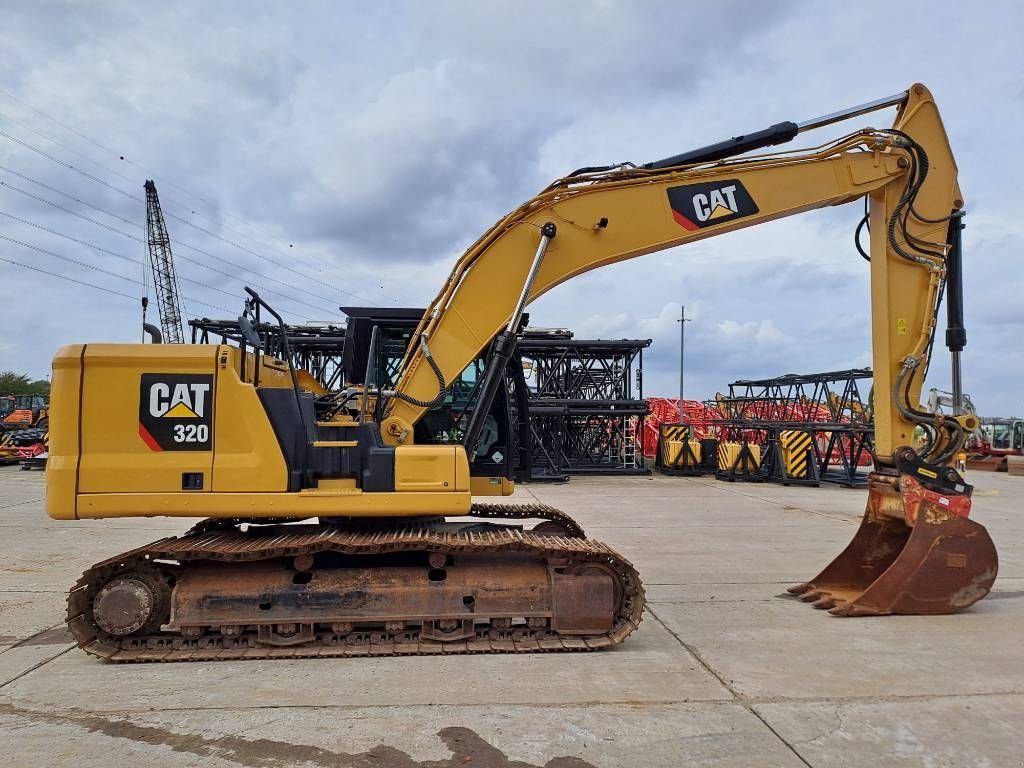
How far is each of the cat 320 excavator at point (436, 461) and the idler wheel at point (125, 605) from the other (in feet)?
0.05

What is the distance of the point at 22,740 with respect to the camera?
3.87 metres

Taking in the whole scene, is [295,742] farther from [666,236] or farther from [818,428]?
[818,428]

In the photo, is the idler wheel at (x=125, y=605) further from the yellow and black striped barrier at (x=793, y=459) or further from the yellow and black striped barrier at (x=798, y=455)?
the yellow and black striped barrier at (x=798, y=455)

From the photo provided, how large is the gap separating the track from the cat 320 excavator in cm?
2

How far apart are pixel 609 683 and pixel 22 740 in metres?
3.44

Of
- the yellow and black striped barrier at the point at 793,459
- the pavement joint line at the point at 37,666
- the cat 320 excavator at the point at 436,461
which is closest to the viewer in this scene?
the pavement joint line at the point at 37,666

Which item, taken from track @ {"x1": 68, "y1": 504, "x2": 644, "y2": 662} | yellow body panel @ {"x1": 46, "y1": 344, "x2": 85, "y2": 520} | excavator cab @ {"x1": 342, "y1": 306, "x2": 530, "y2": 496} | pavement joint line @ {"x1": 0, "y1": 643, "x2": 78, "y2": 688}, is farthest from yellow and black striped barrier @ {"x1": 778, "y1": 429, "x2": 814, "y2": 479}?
yellow body panel @ {"x1": 46, "y1": 344, "x2": 85, "y2": 520}

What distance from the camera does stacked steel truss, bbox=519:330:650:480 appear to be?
924 inches

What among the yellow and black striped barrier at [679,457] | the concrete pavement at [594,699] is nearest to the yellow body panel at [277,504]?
the concrete pavement at [594,699]

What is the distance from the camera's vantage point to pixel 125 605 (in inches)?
203

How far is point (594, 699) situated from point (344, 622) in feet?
→ 6.64

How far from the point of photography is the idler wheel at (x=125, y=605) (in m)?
5.13

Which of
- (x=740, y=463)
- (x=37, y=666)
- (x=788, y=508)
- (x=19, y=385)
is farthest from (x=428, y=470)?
(x=19, y=385)

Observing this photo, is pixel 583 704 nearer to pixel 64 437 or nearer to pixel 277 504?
pixel 277 504
